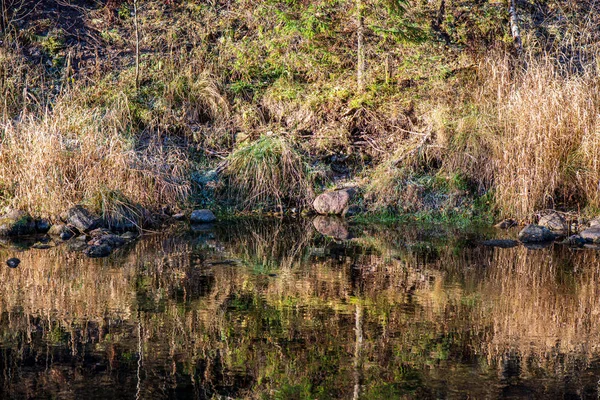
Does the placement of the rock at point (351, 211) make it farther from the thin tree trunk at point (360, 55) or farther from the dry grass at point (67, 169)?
the thin tree trunk at point (360, 55)

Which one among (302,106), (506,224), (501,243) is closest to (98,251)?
(501,243)

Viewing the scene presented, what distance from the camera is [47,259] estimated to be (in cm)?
851

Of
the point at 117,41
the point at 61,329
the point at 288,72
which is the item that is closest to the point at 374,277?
the point at 61,329

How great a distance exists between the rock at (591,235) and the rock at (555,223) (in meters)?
0.40

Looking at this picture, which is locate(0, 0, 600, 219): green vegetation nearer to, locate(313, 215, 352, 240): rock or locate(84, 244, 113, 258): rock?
locate(313, 215, 352, 240): rock

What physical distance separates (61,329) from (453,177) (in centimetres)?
717

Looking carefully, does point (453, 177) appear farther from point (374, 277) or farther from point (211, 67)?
point (211, 67)

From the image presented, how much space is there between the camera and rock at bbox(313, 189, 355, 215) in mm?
11734

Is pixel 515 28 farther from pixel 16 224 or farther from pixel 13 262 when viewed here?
pixel 13 262

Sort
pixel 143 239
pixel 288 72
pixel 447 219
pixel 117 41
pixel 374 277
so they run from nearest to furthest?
pixel 374 277 < pixel 143 239 < pixel 447 219 < pixel 288 72 < pixel 117 41

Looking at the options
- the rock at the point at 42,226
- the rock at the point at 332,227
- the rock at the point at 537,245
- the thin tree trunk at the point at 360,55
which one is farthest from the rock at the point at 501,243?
the rock at the point at 42,226

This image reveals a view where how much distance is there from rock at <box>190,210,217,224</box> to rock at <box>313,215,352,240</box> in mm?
1547

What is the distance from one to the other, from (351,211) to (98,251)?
4.17 meters

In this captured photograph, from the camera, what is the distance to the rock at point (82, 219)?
10086 millimetres
